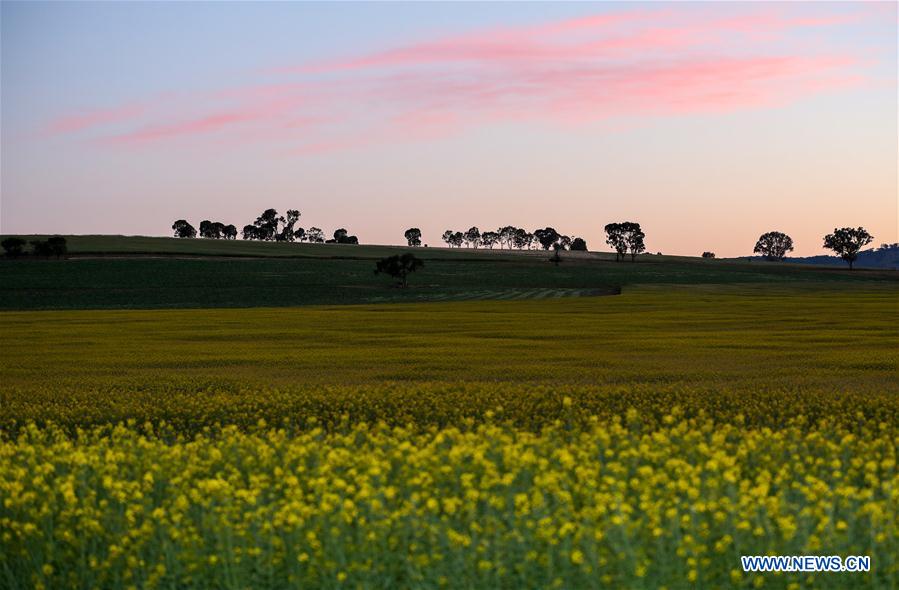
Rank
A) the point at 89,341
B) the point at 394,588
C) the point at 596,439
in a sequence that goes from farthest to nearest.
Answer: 1. the point at 89,341
2. the point at 596,439
3. the point at 394,588

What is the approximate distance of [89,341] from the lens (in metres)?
39.0

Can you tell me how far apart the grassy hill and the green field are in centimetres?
3554

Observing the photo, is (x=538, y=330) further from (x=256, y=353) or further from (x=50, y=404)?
(x=50, y=404)

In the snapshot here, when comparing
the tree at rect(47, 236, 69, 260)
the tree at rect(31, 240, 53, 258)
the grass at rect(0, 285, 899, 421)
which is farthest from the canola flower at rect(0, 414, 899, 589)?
the tree at rect(31, 240, 53, 258)

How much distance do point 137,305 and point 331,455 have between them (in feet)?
243

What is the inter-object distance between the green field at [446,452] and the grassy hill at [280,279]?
35537 mm

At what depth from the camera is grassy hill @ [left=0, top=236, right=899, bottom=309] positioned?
3381 inches

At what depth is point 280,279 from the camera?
109688mm

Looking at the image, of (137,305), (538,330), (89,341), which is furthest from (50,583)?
(137,305)

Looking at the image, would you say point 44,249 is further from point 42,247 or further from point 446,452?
point 446,452

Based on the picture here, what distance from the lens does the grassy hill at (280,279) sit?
85.9 m

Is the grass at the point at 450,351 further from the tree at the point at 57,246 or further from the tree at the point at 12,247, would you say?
the tree at the point at 12,247

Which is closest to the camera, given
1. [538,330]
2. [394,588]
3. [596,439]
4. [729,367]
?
[394,588]

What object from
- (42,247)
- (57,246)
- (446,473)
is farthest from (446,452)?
(42,247)
